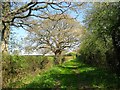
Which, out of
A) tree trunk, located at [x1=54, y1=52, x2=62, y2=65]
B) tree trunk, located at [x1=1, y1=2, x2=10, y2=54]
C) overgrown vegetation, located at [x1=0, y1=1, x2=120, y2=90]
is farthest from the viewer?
tree trunk, located at [x1=54, y1=52, x2=62, y2=65]

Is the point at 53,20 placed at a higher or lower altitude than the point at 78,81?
higher

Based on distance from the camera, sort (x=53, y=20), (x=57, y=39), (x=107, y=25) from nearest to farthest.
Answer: (x=107, y=25) → (x=53, y=20) → (x=57, y=39)

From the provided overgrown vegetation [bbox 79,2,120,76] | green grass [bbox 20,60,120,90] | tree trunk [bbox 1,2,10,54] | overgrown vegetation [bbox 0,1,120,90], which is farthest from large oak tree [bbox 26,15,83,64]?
tree trunk [bbox 1,2,10,54]

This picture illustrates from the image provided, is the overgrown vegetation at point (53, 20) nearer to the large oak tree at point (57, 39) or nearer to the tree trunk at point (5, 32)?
the tree trunk at point (5, 32)

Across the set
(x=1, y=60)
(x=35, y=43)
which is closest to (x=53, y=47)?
(x=35, y=43)

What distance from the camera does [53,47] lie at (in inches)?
1119

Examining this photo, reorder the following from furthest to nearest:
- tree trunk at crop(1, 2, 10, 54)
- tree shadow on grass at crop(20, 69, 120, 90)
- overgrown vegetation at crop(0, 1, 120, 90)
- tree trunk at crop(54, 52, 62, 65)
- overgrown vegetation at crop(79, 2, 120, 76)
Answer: tree trunk at crop(54, 52, 62, 65), overgrown vegetation at crop(79, 2, 120, 76), tree trunk at crop(1, 2, 10, 54), overgrown vegetation at crop(0, 1, 120, 90), tree shadow on grass at crop(20, 69, 120, 90)

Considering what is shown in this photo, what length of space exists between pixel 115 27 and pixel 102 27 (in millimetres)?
1155

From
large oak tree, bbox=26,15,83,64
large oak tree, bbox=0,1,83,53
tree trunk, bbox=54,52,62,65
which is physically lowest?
tree trunk, bbox=54,52,62,65

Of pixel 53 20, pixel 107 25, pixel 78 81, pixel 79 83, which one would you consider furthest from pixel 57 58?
Answer: pixel 79 83

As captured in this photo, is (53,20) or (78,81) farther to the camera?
(53,20)

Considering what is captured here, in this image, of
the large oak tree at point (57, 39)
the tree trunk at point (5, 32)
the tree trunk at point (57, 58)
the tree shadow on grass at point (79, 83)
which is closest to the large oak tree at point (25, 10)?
the tree trunk at point (5, 32)

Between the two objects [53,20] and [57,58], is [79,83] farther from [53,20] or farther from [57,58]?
[57,58]

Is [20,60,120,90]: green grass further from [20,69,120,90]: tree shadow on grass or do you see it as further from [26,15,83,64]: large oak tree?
[26,15,83,64]: large oak tree
